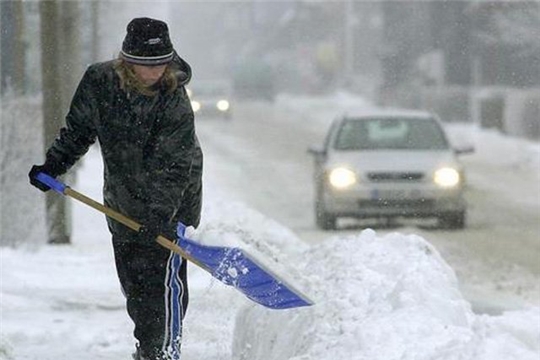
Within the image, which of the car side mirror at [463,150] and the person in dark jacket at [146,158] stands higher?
the person in dark jacket at [146,158]

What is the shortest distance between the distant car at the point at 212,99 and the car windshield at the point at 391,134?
103ft

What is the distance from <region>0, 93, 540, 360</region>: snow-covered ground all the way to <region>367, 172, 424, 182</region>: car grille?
17.5ft

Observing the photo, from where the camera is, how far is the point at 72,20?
1603cm

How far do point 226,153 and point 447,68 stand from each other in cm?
2011

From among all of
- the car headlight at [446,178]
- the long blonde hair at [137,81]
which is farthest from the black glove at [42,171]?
the car headlight at [446,178]

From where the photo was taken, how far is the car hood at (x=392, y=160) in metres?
16.3

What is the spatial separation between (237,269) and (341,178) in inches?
388

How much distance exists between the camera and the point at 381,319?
666 cm

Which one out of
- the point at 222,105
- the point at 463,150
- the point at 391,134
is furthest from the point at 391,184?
the point at 222,105

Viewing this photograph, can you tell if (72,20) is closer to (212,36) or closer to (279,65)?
(279,65)

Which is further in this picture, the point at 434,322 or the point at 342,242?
the point at 342,242

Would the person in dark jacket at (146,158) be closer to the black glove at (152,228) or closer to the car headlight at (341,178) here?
the black glove at (152,228)

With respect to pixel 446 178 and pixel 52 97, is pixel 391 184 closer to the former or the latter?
pixel 446 178

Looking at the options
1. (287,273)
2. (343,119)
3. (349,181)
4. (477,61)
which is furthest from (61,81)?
(477,61)
